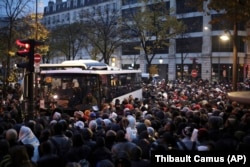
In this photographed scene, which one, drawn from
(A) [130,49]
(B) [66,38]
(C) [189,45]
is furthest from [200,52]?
(B) [66,38]

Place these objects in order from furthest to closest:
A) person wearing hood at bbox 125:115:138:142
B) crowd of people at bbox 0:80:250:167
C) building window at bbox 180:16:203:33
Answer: building window at bbox 180:16:203:33, person wearing hood at bbox 125:115:138:142, crowd of people at bbox 0:80:250:167

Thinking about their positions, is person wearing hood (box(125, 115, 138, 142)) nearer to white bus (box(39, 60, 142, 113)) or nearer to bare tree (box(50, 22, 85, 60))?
white bus (box(39, 60, 142, 113))

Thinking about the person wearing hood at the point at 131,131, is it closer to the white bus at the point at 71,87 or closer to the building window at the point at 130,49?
the white bus at the point at 71,87

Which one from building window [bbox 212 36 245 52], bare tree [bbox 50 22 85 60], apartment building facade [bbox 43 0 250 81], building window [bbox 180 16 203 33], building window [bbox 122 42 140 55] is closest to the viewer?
building window [bbox 212 36 245 52]

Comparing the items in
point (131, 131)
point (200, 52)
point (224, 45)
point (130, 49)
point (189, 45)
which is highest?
point (189, 45)

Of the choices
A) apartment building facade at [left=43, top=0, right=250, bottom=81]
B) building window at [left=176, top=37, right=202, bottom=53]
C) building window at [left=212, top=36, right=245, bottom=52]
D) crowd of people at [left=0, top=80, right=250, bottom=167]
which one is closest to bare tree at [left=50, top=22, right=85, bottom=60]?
apartment building facade at [left=43, top=0, right=250, bottom=81]

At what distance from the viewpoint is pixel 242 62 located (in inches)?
2504

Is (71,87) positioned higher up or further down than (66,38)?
further down

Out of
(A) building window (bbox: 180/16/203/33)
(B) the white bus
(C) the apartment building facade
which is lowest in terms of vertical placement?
(B) the white bus

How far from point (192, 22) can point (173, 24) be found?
2117 centimetres

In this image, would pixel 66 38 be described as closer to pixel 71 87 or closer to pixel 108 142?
pixel 71 87

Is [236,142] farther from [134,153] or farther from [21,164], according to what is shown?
[21,164]

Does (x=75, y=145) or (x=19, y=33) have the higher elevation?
(x=19, y=33)

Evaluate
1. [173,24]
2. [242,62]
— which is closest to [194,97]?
[173,24]
